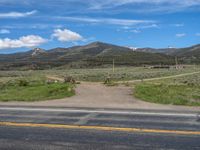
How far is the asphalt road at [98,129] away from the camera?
749cm

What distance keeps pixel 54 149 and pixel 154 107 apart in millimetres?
6137

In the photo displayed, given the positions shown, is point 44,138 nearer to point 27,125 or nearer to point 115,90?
point 27,125

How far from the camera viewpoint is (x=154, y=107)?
12.7 metres

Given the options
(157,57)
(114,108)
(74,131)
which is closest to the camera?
(74,131)

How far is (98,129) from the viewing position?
8875mm

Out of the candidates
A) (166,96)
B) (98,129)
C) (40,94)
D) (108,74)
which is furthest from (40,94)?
(108,74)

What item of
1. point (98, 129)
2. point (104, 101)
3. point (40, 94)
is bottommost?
point (98, 129)

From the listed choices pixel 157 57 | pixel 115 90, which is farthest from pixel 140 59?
pixel 115 90

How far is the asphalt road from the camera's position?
24.6 ft

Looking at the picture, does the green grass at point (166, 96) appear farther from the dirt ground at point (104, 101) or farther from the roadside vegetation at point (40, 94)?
the roadside vegetation at point (40, 94)

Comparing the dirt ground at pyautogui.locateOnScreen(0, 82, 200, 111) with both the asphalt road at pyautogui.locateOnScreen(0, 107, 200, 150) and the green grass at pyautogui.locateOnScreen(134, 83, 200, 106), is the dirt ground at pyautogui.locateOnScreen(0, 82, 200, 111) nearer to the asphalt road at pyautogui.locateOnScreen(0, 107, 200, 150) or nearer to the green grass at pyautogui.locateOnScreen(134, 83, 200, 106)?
the green grass at pyautogui.locateOnScreen(134, 83, 200, 106)

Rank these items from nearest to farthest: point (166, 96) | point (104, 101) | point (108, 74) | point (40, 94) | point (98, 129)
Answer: point (98, 129) → point (104, 101) → point (166, 96) → point (40, 94) → point (108, 74)

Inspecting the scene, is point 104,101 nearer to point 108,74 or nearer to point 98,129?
point 98,129

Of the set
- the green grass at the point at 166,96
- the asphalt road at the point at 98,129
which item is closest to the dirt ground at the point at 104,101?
the green grass at the point at 166,96
